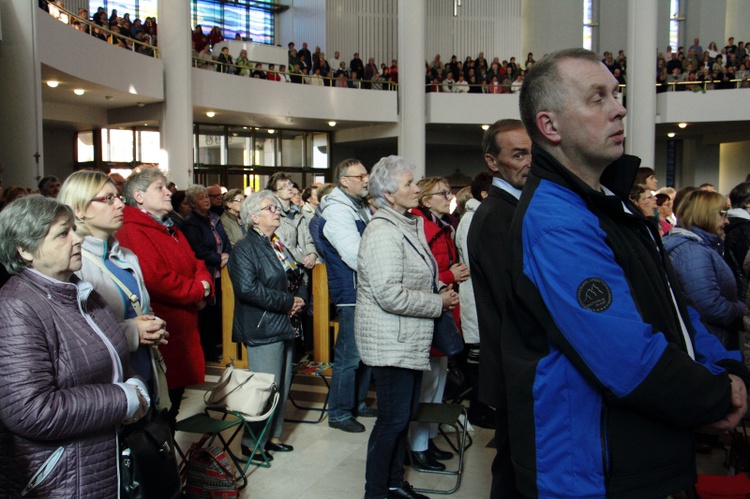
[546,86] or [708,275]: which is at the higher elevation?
[546,86]

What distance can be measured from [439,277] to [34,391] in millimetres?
2688

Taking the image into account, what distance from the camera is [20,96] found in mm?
10359

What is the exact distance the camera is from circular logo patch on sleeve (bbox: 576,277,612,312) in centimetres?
155

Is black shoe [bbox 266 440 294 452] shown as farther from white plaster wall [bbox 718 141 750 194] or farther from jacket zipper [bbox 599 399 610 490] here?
white plaster wall [bbox 718 141 750 194]

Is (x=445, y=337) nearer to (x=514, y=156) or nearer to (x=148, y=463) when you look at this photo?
(x=514, y=156)

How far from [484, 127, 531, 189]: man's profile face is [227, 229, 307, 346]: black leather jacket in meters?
1.84

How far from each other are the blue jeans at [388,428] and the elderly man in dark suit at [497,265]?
2.53 feet

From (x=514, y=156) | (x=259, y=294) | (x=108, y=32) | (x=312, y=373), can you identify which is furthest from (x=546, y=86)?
(x=108, y=32)

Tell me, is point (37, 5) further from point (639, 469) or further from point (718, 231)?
point (639, 469)

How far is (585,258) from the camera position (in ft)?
5.14

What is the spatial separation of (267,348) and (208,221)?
3211mm

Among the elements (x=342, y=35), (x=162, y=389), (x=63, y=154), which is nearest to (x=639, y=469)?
(x=162, y=389)

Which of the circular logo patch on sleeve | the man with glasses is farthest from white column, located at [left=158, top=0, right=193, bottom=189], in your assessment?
the circular logo patch on sleeve

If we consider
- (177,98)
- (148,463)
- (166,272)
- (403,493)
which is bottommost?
(403,493)
